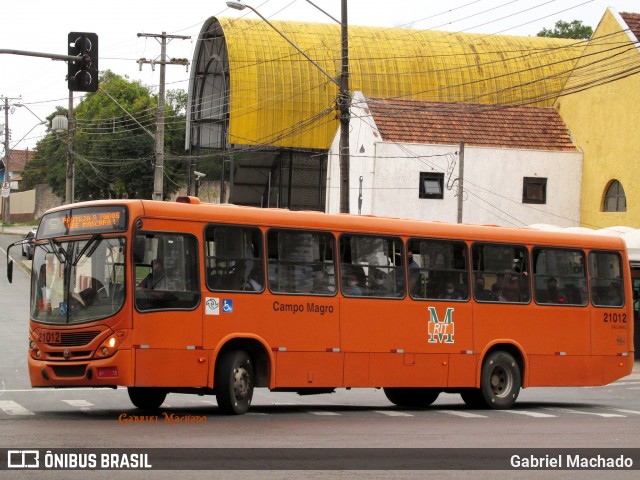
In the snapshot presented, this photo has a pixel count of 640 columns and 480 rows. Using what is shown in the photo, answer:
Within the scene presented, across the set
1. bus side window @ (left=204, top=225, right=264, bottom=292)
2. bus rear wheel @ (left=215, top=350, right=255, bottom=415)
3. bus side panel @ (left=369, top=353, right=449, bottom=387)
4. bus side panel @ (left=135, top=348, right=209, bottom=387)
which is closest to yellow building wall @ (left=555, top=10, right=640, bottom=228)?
bus side panel @ (left=369, top=353, right=449, bottom=387)

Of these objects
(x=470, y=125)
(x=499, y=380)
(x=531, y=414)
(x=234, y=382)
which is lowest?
(x=531, y=414)

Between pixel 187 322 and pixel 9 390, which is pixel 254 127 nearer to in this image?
pixel 9 390

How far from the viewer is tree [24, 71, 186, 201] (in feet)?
301

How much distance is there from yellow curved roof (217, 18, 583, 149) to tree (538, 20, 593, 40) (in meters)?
30.6

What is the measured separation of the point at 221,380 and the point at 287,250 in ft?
6.95

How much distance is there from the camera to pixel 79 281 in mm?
16203

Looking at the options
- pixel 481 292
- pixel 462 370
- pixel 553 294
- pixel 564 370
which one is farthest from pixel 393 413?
pixel 553 294

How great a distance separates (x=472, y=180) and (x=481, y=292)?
2532 cm

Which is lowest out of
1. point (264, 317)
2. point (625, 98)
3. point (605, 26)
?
point (264, 317)

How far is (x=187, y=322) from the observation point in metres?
16.2

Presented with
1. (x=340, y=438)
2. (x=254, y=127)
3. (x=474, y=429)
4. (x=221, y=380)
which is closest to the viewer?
(x=340, y=438)

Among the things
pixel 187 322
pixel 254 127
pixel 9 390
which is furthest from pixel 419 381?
pixel 254 127

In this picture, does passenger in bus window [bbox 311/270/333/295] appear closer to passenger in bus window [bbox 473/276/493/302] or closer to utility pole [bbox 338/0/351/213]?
passenger in bus window [bbox 473/276/493/302]

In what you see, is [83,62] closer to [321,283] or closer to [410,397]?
[321,283]
